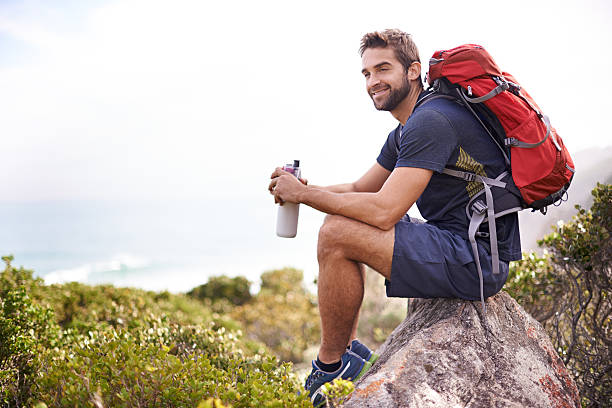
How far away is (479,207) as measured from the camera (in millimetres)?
2932

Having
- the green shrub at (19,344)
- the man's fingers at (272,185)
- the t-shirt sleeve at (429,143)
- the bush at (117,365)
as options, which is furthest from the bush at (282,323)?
the t-shirt sleeve at (429,143)

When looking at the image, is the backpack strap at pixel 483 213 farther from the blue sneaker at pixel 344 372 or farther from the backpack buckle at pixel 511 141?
the blue sneaker at pixel 344 372

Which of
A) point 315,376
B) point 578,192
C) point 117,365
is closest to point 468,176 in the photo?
point 315,376

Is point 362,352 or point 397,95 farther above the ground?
point 397,95

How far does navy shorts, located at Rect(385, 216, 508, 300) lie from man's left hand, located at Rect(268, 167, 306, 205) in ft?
2.24

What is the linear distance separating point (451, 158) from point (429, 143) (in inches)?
8.4

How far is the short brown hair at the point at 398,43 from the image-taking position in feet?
11.8

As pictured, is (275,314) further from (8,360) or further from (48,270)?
(48,270)

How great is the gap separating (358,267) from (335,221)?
32cm

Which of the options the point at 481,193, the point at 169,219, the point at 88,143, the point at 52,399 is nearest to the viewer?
the point at 52,399

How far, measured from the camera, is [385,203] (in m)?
2.81

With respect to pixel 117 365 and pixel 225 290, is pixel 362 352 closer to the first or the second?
pixel 117 365

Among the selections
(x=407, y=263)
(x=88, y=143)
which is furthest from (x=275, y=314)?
(x=88, y=143)

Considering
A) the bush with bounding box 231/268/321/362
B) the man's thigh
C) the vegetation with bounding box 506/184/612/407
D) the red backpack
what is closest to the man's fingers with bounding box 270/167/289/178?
the man's thigh
